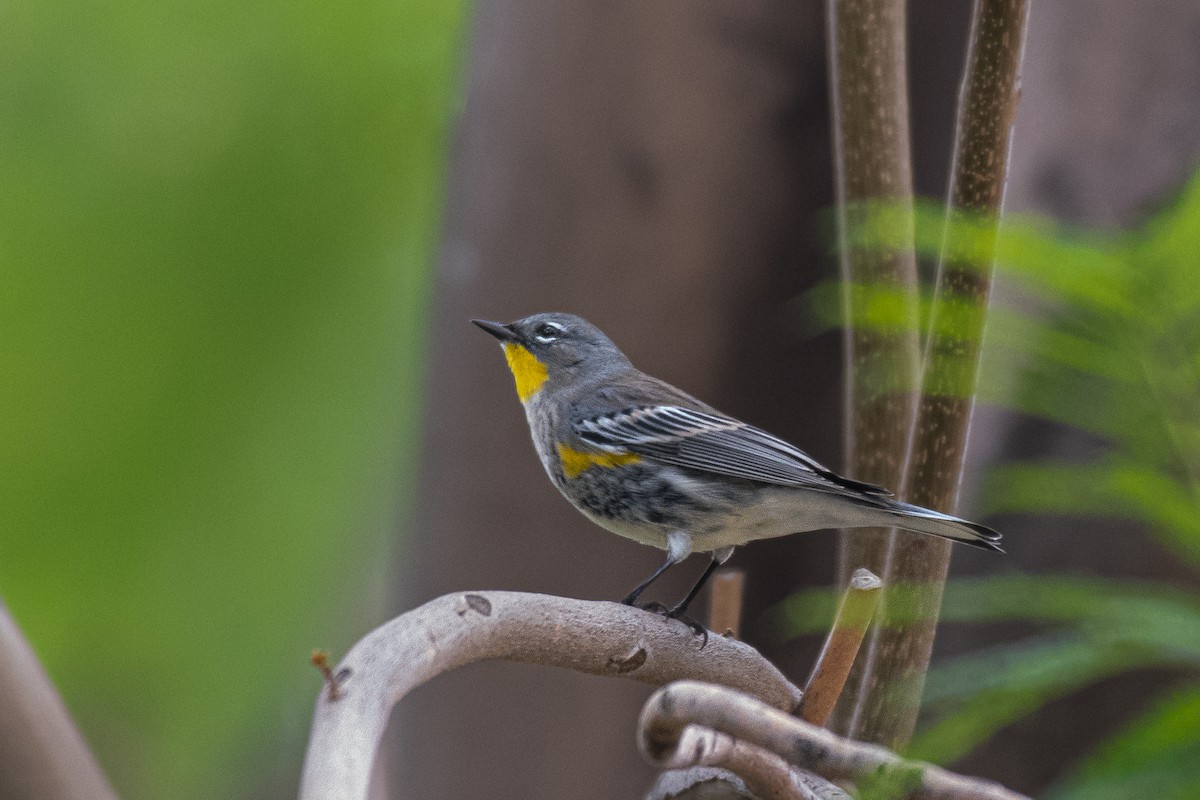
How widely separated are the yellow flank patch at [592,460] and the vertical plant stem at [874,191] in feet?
1.18

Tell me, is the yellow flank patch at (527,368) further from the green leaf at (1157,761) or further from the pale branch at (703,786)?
the green leaf at (1157,761)

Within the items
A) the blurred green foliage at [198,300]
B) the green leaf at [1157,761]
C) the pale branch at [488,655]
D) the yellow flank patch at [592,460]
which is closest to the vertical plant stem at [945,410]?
the pale branch at [488,655]

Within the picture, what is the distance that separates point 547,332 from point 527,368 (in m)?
0.08

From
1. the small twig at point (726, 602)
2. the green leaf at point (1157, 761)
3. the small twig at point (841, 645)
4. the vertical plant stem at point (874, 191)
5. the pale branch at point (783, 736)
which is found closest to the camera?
the green leaf at point (1157, 761)

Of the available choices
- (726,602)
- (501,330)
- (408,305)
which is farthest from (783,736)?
(408,305)

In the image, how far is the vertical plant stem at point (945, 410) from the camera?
4.09 ft

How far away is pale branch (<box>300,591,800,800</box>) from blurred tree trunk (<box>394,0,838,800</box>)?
128 centimetres

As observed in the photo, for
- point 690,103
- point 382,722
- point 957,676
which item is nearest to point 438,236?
point 690,103

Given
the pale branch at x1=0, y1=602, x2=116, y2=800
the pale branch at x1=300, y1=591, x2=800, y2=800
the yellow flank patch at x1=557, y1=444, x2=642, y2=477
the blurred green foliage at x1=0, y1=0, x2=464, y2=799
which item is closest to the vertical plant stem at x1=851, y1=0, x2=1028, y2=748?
the pale branch at x1=300, y1=591, x2=800, y2=800

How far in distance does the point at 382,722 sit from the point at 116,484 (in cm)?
315

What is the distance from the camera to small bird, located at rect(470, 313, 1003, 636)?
163 centimetres

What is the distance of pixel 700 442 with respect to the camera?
181 cm

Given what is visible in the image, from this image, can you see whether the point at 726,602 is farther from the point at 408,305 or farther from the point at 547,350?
the point at 408,305

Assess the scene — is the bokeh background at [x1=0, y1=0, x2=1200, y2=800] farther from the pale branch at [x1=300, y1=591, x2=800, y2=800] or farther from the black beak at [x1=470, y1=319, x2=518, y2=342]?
the pale branch at [x1=300, y1=591, x2=800, y2=800]
